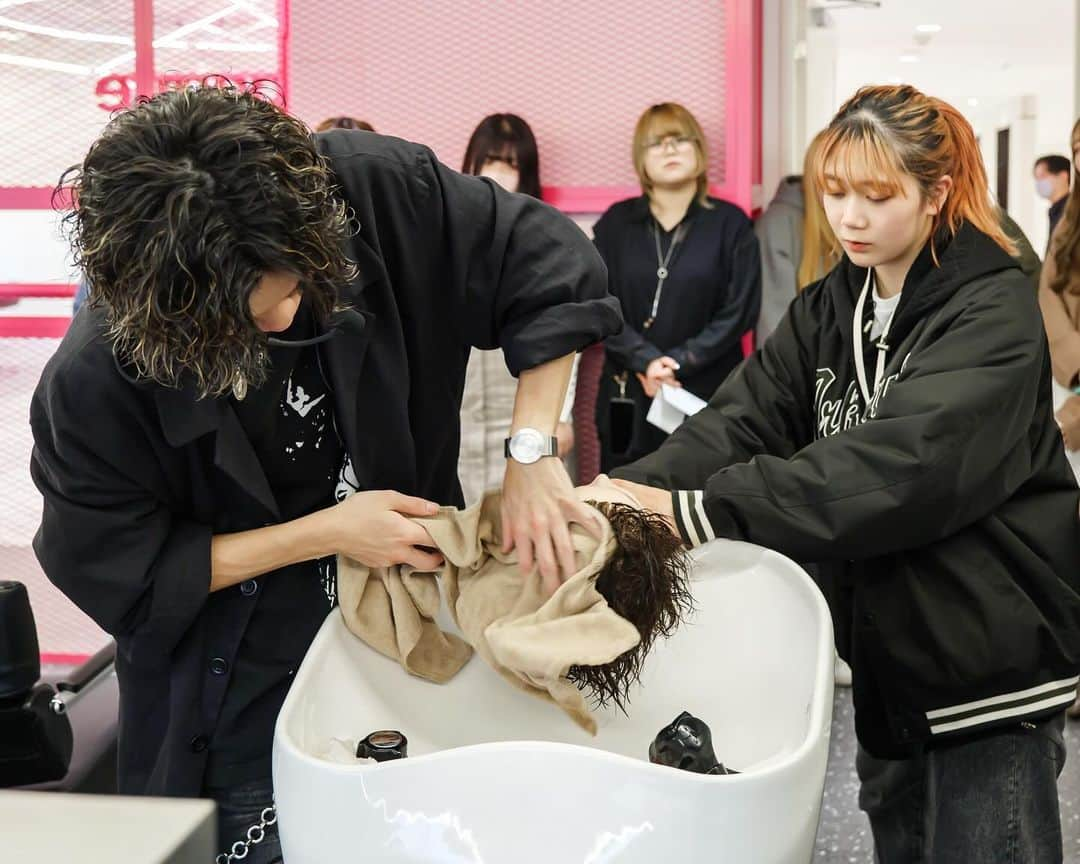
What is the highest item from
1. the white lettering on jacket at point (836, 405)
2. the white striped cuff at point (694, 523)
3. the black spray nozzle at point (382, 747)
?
the white lettering on jacket at point (836, 405)

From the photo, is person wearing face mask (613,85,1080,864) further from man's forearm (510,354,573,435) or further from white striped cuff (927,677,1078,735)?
man's forearm (510,354,573,435)

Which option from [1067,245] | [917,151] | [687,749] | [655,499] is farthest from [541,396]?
[1067,245]

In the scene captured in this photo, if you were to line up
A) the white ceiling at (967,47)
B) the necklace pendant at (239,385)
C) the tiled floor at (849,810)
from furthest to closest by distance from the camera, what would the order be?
the white ceiling at (967,47) → the tiled floor at (849,810) → the necklace pendant at (239,385)

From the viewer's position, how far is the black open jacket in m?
1.27

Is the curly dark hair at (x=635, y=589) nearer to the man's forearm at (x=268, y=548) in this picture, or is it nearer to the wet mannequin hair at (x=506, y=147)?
the man's forearm at (x=268, y=548)

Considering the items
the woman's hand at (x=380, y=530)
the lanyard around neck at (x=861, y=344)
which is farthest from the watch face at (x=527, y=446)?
the lanyard around neck at (x=861, y=344)

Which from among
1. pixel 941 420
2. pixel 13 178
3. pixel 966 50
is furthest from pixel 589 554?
pixel 966 50

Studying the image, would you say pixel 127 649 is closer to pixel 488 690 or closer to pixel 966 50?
pixel 488 690

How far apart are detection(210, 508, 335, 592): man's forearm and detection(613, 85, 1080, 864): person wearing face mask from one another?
1.28ft

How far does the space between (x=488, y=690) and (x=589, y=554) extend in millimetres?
240

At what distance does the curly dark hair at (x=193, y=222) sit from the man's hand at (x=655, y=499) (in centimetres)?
54

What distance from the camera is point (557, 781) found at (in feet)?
3.39

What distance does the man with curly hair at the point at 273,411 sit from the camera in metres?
1.07

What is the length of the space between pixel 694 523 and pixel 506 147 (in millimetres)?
2523
